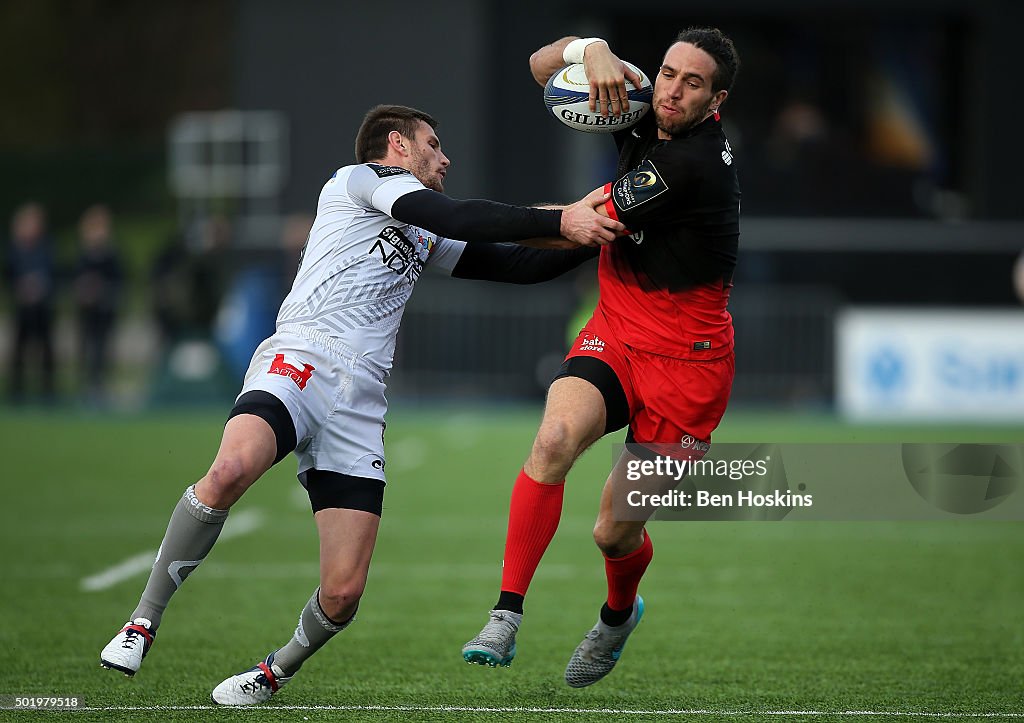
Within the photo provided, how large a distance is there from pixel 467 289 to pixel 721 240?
50.1ft

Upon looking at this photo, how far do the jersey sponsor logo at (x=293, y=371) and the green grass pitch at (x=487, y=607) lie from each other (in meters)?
1.32

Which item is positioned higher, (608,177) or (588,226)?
(588,226)

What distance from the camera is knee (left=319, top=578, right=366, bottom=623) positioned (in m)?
6.10

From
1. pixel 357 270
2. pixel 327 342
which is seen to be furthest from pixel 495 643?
pixel 357 270

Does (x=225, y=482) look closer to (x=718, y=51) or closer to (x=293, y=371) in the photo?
(x=293, y=371)

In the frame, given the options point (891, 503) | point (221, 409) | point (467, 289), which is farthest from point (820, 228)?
point (891, 503)

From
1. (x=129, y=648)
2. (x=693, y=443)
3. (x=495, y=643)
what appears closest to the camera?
(x=129, y=648)

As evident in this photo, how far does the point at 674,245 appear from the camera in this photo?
20.4 feet

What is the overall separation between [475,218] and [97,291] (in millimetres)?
15365

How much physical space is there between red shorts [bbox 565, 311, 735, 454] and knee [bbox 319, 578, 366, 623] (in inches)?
50.6

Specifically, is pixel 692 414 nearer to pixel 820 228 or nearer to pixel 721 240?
pixel 721 240

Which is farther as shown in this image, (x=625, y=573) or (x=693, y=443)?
(x=625, y=573)

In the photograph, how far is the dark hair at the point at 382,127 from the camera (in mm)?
6355

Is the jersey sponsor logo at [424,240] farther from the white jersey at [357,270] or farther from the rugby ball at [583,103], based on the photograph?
the rugby ball at [583,103]
